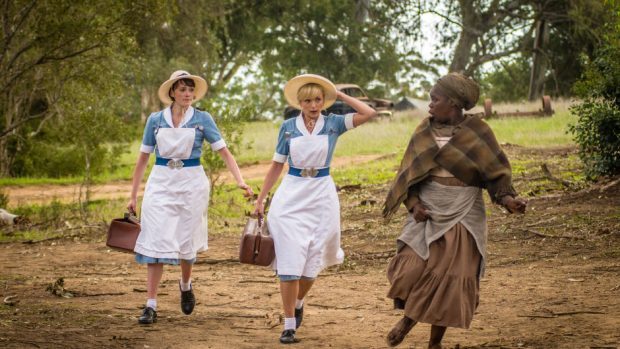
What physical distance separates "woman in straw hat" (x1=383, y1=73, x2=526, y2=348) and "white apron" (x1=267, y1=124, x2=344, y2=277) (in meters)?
1.01

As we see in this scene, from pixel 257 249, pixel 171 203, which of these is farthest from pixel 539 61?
pixel 257 249

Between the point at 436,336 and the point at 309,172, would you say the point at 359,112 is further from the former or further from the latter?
the point at 436,336

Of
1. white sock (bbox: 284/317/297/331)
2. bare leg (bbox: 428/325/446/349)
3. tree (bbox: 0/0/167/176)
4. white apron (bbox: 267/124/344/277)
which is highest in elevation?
tree (bbox: 0/0/167/176)

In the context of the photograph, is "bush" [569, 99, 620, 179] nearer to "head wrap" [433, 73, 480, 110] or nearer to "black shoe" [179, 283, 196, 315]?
"black shoe" [179, 283, 196, 315]

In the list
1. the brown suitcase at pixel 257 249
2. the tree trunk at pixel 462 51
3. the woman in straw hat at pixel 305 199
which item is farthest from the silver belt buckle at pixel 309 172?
the tree trunk at pixel 462 51

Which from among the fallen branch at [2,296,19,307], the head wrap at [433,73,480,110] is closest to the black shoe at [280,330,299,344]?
the head wrap at [433,73,480,110]

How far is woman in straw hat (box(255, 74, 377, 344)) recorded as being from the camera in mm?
7570

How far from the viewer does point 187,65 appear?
3906 cm

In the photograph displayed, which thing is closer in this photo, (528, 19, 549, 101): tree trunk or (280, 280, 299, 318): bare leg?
(280, 280, 299, 318): bare leg

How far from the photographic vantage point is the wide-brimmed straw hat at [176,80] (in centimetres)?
851

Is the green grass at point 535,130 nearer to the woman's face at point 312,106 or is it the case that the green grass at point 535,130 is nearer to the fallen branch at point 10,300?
the fallen branch at point 10,300

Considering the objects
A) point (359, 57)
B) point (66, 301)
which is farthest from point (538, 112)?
point (66, 301)

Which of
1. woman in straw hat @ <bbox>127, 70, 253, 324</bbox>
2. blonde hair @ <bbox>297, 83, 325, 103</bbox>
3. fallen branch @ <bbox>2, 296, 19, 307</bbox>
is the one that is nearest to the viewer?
blonde hair @ <bbox>297, 83, 325, 103</bbox>

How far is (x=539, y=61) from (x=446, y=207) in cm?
3693
